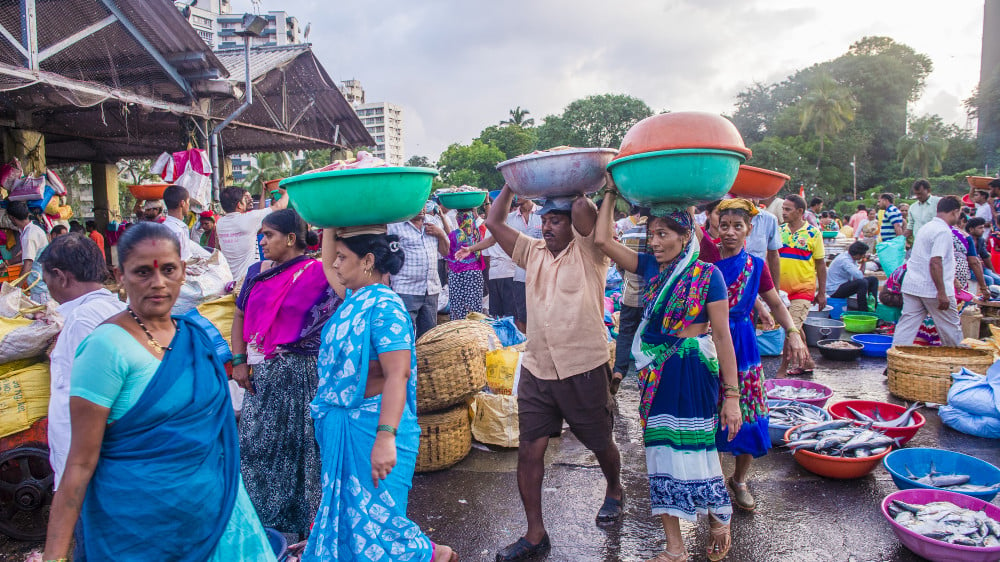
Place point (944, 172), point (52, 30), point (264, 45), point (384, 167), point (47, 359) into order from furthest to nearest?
point (944, 172) < point (264, 45) < point (52, 30) < point (47, 359) < point (384, 167)

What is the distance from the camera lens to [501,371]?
465cm

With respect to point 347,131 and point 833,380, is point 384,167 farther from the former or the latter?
point 347,131

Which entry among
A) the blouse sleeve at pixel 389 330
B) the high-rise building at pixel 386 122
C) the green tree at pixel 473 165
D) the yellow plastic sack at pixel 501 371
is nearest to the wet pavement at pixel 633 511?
the yellow plastic sack at pixel 501 371

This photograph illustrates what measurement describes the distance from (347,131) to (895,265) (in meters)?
10.1

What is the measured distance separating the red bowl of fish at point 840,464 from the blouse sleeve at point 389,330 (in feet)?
9.53

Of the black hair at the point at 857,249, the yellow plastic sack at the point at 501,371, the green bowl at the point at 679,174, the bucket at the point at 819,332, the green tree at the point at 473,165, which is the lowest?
the bucket at the point at 819,332

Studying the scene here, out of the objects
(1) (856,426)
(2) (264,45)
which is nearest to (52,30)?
(2) (264,45)

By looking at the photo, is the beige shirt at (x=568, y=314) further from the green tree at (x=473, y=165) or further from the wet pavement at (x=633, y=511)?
the green tree at (x=473, y=165)

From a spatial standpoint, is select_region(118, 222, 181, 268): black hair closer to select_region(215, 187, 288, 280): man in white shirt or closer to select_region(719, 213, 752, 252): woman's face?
select_region(719, 213, 752, 252): woman's face

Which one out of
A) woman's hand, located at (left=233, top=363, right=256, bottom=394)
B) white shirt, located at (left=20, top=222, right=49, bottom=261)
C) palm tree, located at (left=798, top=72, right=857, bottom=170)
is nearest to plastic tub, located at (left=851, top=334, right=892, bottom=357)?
woman's hand, located at (left=233, top=363, right=256, bottom=394)

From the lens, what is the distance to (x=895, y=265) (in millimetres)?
8930

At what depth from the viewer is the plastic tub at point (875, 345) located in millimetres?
6969

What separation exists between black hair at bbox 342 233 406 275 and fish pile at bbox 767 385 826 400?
3.67 m

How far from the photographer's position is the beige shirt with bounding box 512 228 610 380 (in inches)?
118
